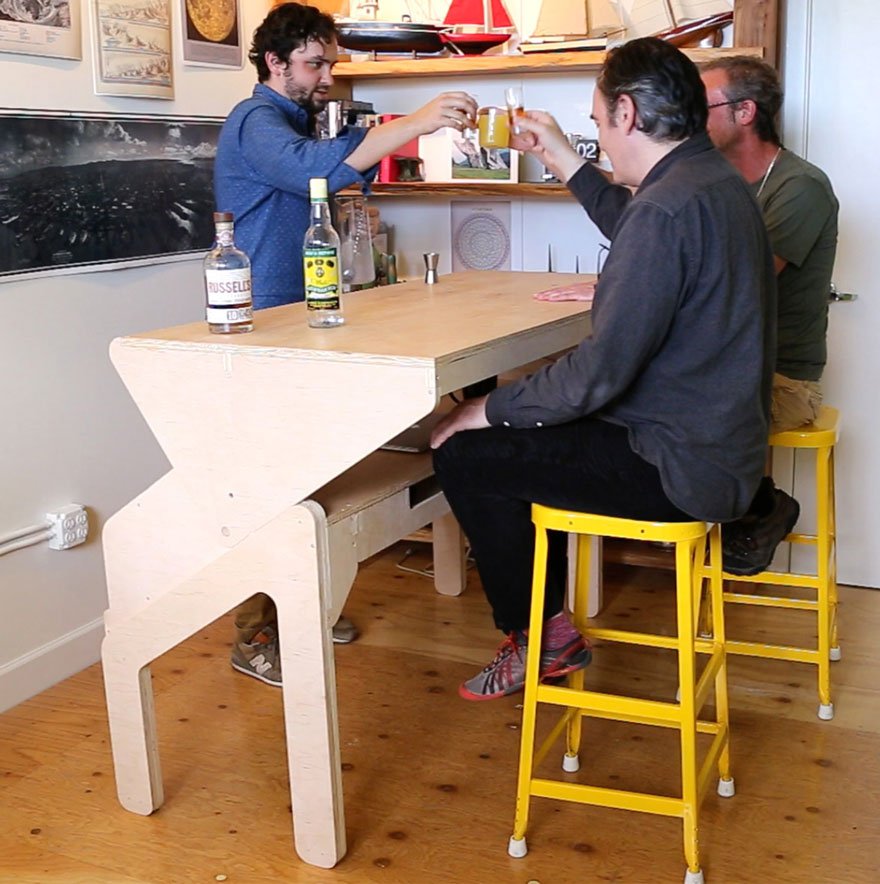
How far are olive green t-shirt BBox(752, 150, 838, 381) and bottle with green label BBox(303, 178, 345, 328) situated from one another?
112 cm

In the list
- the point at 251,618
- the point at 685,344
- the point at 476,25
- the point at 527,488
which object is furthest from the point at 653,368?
the point at 476,25

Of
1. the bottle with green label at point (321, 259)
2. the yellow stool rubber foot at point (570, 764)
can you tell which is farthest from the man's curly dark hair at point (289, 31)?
the yellow stool rubber foot at point (570, 764)

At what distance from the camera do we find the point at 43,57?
8.98 feet

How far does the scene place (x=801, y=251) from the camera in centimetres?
273

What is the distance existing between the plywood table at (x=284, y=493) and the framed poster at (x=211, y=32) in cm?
131

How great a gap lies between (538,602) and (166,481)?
0.73 metres

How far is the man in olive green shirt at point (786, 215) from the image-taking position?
8.95 ft

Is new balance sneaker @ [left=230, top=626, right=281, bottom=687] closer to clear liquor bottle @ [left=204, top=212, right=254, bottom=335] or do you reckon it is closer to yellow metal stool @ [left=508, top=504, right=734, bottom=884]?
yellow metal stool @ [left=508, top=504, right=734, bottom=884]

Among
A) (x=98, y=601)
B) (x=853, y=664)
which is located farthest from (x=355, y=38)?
(x=853, y=664)

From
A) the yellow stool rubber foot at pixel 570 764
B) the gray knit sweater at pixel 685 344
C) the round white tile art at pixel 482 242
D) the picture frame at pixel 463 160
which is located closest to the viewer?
the gray knit sweater at pixel 685 344

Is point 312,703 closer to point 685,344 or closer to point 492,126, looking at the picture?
point 685,344

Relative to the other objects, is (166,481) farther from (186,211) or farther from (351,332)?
(186,211)

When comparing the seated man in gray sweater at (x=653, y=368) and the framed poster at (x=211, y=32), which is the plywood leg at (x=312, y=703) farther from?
the framed poster at (x=211, y=32)

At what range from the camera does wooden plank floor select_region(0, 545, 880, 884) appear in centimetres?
212
